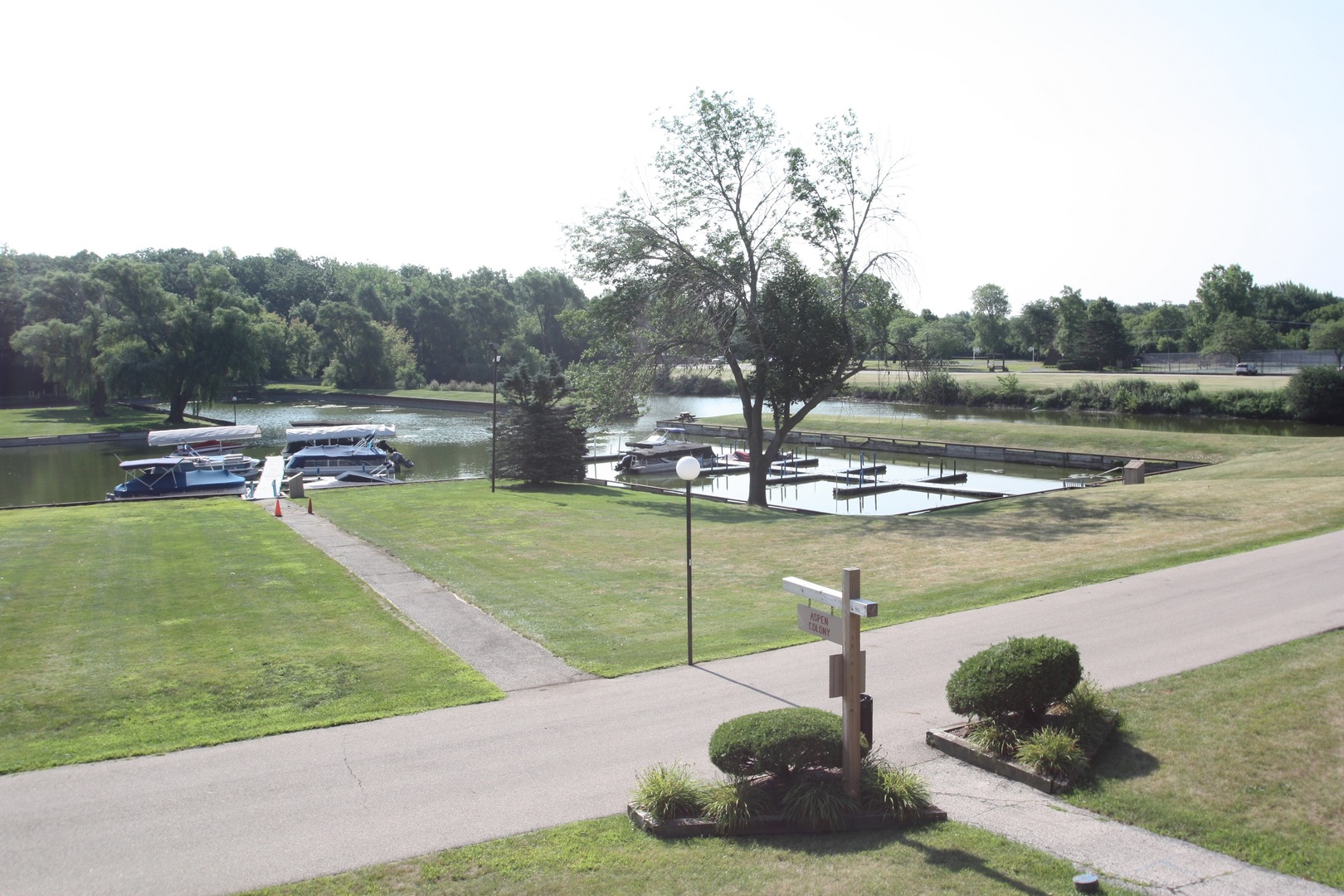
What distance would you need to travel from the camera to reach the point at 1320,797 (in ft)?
24.7

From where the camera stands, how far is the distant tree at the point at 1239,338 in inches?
3499

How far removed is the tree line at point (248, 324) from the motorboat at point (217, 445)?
13810mm

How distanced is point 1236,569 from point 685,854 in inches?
527

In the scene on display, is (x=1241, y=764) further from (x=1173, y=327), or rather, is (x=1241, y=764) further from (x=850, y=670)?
(x=1173, y=327)

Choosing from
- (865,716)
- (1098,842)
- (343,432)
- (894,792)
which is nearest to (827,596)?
(865,716)

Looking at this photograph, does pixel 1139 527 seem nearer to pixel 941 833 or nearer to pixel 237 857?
pixel 941 833

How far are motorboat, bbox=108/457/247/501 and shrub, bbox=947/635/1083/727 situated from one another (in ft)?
108

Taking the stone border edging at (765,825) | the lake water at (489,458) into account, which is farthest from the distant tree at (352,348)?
the stone border edging at (765,825)

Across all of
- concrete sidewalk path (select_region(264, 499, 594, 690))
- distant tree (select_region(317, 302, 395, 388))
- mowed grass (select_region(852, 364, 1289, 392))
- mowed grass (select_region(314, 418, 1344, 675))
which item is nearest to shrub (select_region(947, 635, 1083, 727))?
mowed grass (select_region(314, 418, 1344, 675))

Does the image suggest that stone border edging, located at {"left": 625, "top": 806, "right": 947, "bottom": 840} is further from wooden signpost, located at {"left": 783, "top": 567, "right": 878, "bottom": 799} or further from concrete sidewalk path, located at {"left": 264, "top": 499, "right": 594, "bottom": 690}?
concrete sidewalk path, located at {"left": 264, "top": 499, "right": 594, "bottom": 690}

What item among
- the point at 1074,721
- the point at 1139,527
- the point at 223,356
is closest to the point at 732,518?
the point at 1139,527

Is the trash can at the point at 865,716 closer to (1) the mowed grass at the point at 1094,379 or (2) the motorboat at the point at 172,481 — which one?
(2) the motorboat at the point at 172,481

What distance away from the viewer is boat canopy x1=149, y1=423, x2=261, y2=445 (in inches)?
1790

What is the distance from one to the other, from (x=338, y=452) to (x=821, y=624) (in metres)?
40.8
